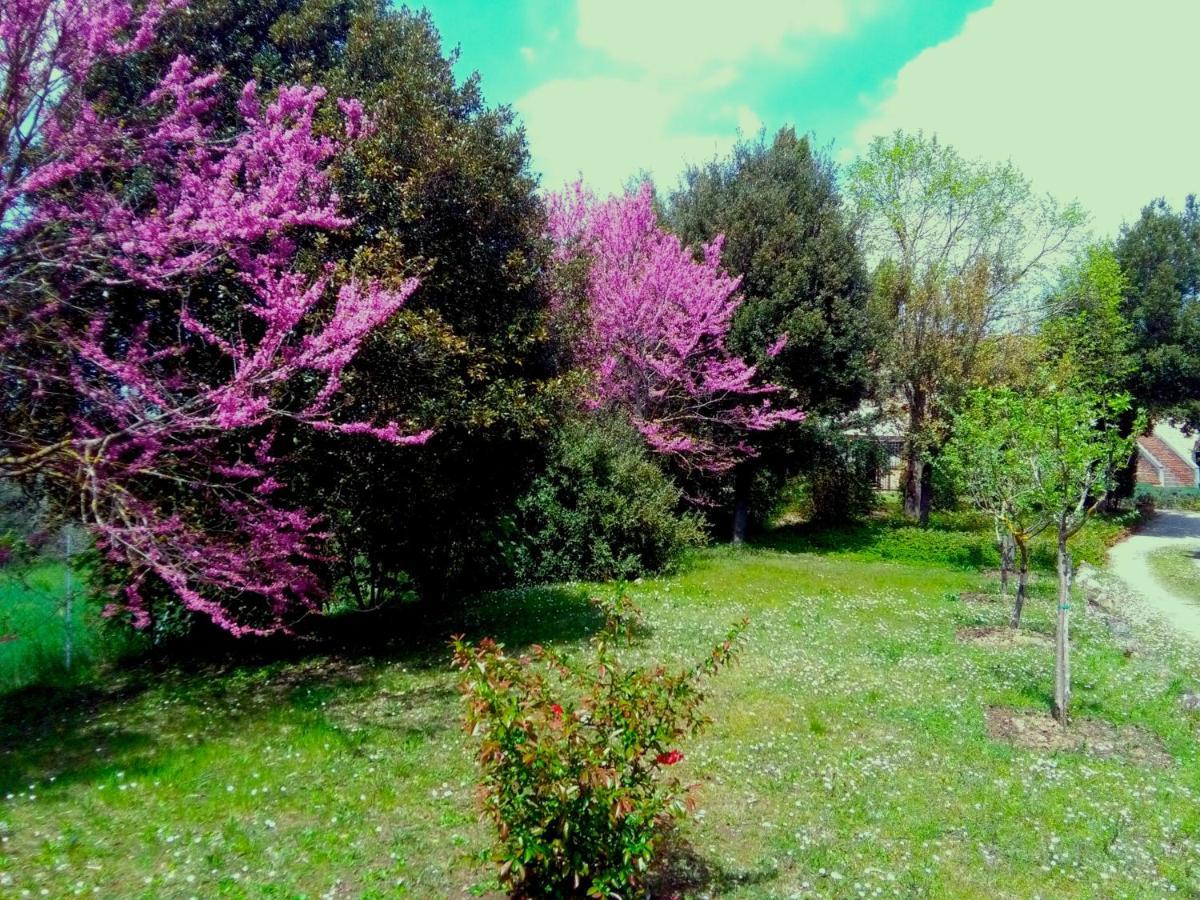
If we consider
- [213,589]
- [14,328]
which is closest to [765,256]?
Result: [213,589]

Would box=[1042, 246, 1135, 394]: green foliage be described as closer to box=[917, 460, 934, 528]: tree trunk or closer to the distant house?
box=[917, 460, 934, 528]: tree trunk

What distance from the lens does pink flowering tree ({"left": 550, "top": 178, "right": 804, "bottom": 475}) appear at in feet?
62.2

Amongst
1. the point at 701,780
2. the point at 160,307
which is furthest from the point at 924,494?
the point at 160,307

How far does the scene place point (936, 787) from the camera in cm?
642

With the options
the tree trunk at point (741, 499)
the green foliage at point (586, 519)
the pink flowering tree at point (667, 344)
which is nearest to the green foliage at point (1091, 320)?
the tree trunk at point (741, 499)

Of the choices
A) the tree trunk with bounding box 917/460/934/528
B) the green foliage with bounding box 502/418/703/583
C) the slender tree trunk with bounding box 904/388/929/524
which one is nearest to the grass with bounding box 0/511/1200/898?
the green foliage with bounding box 502/418/703/583

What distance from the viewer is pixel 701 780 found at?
6.46 meters

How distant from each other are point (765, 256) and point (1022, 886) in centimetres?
1833

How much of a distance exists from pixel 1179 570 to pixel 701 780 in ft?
64.2

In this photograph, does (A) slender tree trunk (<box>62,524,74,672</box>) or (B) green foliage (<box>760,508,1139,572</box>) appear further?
(B) green foliage (<box>760,508,1139,572</box>)

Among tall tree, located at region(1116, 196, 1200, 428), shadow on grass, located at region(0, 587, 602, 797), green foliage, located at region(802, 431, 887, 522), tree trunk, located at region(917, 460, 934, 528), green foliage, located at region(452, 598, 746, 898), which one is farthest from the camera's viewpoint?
tall tree, located at region(1116, 196, 1200, 428)

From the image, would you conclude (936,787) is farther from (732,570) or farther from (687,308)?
(687,308)

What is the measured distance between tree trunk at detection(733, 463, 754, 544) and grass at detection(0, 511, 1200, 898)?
11.9m

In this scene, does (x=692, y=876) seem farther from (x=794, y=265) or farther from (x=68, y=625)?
(x=794, y=265)
